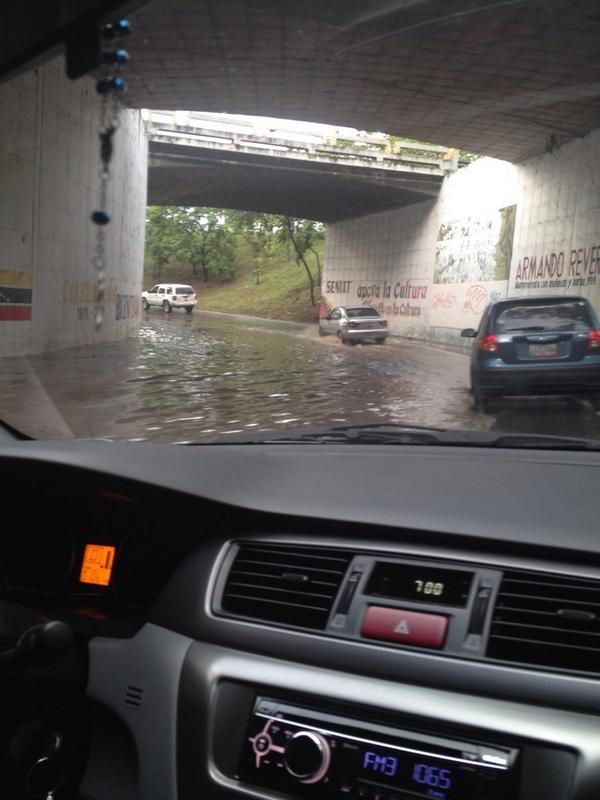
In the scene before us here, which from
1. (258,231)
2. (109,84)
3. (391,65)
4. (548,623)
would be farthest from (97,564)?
(258,231)

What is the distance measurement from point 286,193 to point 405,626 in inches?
476

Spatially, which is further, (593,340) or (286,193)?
(286,193)

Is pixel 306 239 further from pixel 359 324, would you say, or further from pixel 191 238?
pixel 191 238

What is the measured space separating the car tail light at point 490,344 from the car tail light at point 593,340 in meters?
0.88

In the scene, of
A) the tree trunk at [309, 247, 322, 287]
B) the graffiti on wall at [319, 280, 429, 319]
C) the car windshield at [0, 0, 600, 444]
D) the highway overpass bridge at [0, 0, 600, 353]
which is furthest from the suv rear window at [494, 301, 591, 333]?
the tree trunk at [309, 247, 322, 287]

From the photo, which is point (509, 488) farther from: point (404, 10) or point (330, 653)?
point (404, 10)

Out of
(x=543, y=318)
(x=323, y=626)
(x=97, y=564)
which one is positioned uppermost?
(x=543, y=318)

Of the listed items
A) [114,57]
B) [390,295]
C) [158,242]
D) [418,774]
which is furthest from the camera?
[390,295]

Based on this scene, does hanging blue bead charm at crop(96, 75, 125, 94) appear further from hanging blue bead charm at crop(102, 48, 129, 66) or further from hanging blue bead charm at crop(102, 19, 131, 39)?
hanging blue bead charm at crop(102, 19, 131, 39)

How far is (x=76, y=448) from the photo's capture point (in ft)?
10.7

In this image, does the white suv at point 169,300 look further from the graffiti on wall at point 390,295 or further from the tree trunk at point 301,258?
the graffiti on wall at point 390,295

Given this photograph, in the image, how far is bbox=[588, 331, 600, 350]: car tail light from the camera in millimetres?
6844

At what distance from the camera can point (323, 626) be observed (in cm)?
240

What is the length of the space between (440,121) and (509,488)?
24.2 ft
